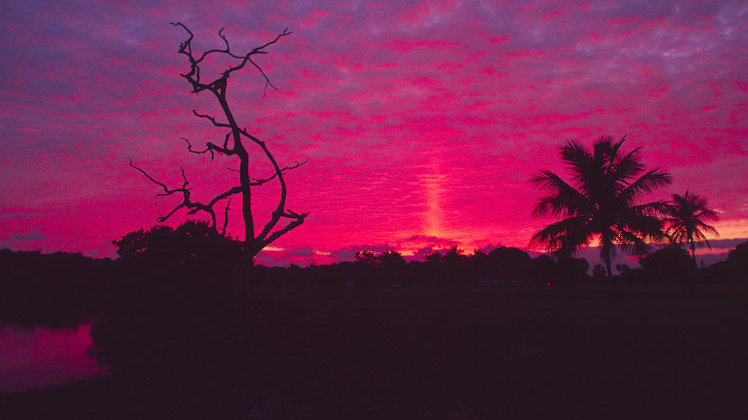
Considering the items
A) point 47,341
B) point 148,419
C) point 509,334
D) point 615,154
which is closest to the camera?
point 148,419

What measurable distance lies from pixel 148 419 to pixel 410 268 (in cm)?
7307

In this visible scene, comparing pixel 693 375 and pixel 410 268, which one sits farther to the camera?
pixel 410 268

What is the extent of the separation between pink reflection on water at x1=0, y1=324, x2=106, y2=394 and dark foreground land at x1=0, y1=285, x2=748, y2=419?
4656mm

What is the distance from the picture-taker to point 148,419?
27.3 feet

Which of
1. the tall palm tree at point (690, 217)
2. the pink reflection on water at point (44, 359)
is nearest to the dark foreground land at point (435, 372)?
the pink reflection on water at point (44, 359)

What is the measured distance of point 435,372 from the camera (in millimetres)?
8695

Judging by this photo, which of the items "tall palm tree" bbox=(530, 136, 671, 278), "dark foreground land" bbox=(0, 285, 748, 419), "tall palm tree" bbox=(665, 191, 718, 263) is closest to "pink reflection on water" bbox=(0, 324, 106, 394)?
"dark foreground land" bbox=(0, 285, 748, 419)

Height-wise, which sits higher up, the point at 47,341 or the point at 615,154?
the point at 615,154

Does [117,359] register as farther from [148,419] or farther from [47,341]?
[47,341]

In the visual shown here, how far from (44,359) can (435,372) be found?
18366 millimetres

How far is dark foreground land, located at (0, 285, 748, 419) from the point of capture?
6.80 metres

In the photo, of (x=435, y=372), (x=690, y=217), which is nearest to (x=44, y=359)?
(x=435, y=372)

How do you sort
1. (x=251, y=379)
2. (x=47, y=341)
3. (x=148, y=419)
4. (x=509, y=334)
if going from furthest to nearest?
(x=47, y=341) < (x=509, y=334) < (x=251, y=379) < (x=148, y=419)

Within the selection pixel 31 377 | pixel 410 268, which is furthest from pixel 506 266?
pixel 31 377
